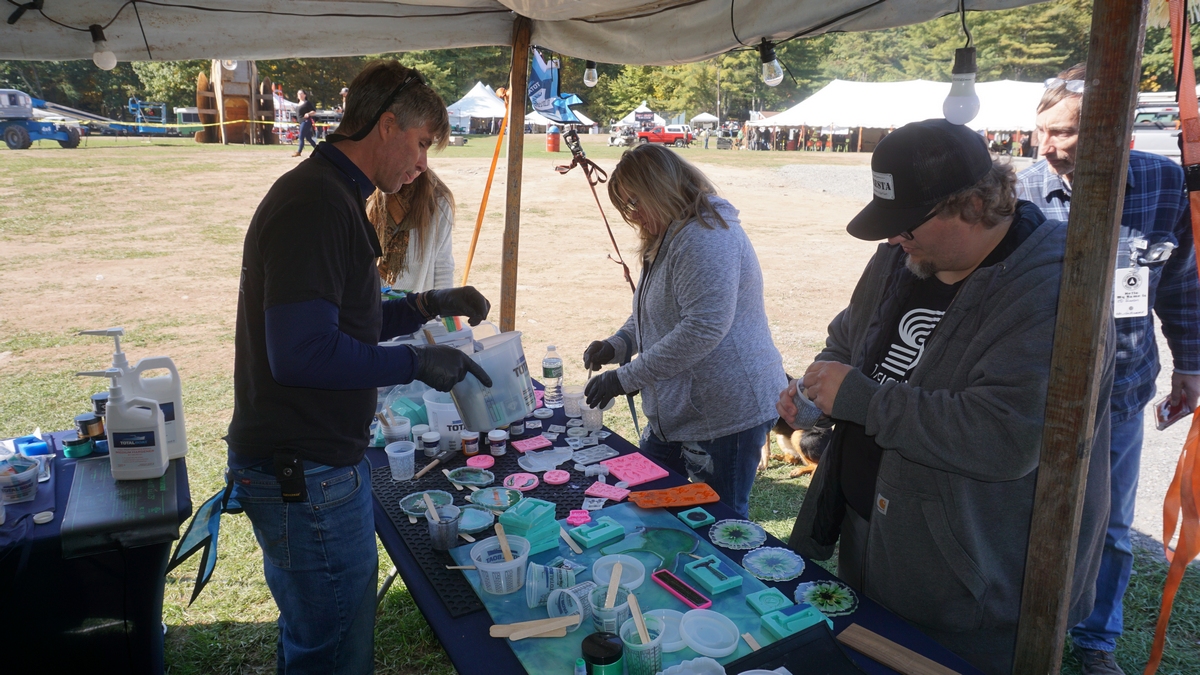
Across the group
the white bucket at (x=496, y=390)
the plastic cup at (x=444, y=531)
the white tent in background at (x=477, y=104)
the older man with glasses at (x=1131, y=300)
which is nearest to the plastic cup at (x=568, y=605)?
the plastic cup at (x=444, y=531)

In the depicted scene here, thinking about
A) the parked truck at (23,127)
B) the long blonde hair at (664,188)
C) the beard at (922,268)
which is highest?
the parked truck at (23,127)

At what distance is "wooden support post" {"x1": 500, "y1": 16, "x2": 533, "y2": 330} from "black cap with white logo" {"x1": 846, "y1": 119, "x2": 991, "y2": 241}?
220 centimetres

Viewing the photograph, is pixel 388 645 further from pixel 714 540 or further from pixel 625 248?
pixel 625 248

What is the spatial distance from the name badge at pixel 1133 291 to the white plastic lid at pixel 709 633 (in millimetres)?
1942

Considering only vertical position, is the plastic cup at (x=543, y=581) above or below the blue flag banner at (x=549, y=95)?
below

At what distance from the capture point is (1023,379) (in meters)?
1.42

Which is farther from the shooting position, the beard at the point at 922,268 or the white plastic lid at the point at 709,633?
the beard at the point at 922,268

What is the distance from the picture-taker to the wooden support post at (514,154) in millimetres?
3336

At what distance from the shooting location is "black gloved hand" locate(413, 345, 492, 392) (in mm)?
1854

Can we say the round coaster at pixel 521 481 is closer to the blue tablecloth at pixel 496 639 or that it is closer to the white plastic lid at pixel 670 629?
the blue tablecloth at pixel 496 639

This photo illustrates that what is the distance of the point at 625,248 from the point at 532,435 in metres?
9.18

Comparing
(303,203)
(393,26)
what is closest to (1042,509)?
(303,203)

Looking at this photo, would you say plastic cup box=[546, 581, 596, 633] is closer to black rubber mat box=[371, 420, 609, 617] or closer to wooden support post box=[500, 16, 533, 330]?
black rubber mat box=[371, 420, 609, 617]

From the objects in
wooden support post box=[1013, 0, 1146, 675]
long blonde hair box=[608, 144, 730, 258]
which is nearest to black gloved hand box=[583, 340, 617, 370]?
long blonde hair box=[608, 144, 730, 258]
